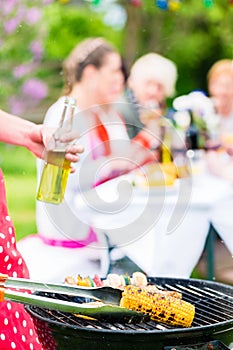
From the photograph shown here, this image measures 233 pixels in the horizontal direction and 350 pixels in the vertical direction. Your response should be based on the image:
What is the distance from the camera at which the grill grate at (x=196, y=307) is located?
5.19ft

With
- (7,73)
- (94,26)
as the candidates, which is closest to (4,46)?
(7,73)

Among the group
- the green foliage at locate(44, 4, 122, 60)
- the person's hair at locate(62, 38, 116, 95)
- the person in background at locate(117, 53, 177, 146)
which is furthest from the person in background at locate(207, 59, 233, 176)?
the green foliage at locate(44, 4, 122, 60)

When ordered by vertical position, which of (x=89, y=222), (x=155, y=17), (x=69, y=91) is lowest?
(x=89, y=222)

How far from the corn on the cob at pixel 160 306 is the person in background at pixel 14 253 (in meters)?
0.23

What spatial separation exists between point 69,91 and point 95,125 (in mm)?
244

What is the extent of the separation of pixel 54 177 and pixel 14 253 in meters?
0.27

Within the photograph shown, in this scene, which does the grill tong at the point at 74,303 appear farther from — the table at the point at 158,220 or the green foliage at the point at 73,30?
the green foliage at the point at 73,30

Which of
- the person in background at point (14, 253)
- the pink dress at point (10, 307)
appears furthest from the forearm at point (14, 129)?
the pink dress at point (10, 307)

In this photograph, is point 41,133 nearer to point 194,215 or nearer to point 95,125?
point 95,125

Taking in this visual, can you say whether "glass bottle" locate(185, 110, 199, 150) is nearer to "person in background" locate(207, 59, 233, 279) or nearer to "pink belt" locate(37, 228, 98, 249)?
"person in background" locate(207, 59, 233, 279)

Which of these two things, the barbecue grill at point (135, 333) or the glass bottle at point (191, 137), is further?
the glass bottle at point (191, 137)

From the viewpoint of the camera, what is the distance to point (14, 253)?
1798mm

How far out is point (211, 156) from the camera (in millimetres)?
4430

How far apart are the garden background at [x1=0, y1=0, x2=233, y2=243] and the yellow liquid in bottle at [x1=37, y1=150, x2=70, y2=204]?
15.6 ft
